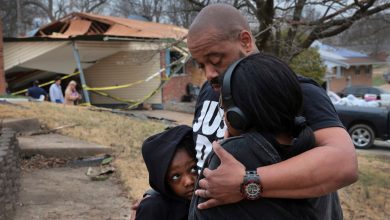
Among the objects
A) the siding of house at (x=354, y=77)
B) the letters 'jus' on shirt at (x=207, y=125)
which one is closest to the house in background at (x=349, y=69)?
the siding of house at (x=354, y=77)

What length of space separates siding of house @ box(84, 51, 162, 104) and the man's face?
2121 centimetres

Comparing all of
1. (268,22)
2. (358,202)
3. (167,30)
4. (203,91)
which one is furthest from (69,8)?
(203,91)

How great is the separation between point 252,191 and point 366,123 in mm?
13511

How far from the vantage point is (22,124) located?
8867 mm

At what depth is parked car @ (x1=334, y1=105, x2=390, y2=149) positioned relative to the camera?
1369cm

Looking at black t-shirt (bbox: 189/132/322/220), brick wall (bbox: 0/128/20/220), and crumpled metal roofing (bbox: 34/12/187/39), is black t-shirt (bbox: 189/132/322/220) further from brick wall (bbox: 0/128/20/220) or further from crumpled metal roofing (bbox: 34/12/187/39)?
crumpled metal roofing (bbox: 34/12/187/39)

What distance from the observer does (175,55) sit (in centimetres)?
2384

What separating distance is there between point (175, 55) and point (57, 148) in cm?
1651

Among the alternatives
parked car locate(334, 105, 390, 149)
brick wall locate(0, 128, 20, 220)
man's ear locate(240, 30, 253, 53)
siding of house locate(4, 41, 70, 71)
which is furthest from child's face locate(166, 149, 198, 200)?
siding of house locate(4, 41, 70, 71)

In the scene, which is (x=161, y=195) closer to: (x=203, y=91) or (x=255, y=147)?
(x=203, y=91)

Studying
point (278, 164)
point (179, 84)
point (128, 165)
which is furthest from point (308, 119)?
point (179, 84)

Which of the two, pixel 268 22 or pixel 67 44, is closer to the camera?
pixel 268 22

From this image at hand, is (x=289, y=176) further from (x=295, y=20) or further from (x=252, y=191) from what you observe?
(x=295, y=20)

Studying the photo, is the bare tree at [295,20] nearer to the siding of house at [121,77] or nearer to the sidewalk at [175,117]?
the sidewalk at [175,117]
